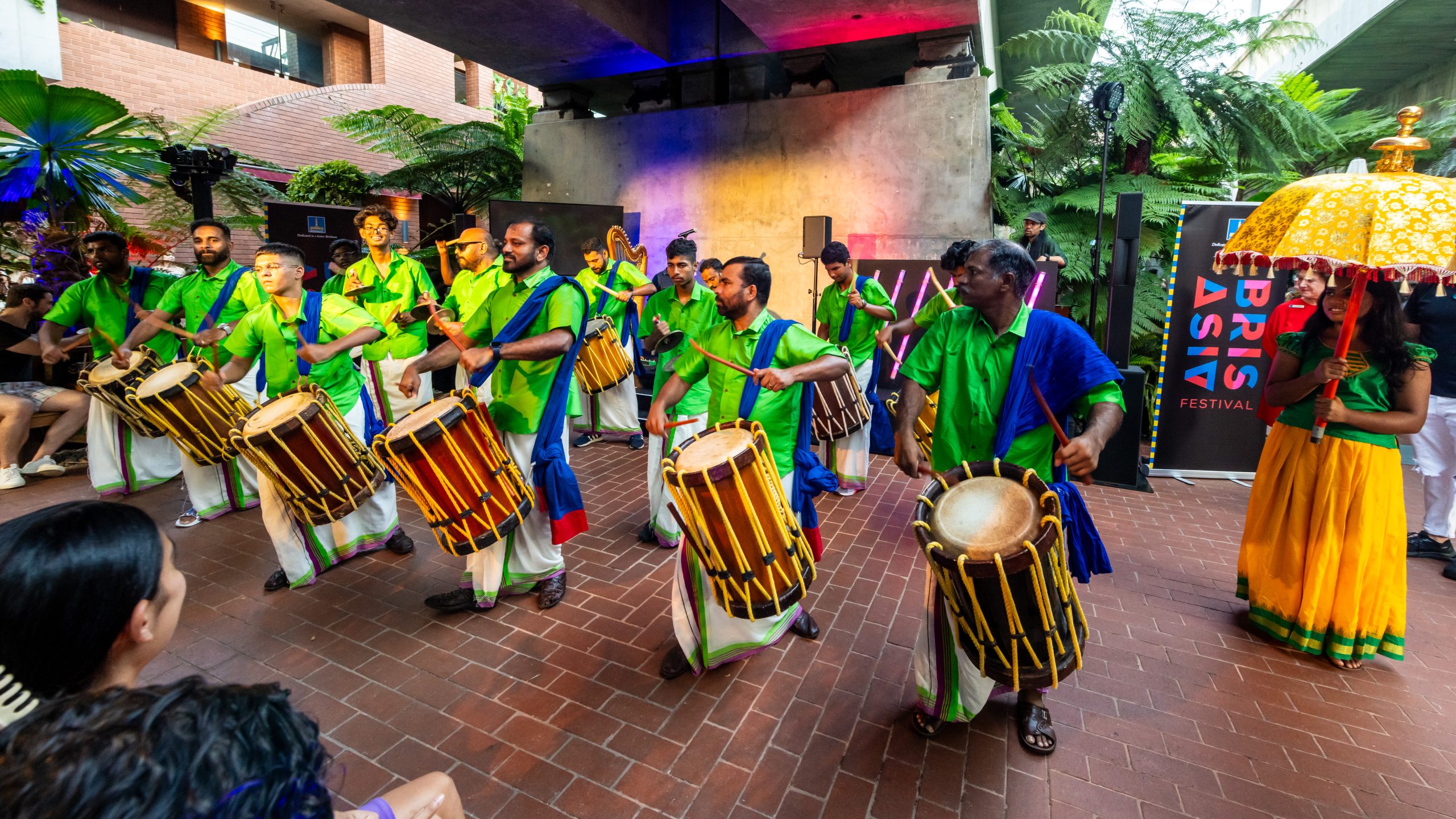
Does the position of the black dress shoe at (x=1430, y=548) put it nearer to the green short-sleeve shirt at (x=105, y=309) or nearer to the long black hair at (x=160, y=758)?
the long black hair at (x=160, y=758)

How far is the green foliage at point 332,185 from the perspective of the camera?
11.8 m

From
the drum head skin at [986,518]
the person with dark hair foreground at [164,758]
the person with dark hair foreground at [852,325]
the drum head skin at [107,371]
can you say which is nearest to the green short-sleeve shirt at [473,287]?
the drum head skin at [107,371]

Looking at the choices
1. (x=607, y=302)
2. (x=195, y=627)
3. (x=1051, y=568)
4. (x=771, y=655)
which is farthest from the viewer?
(x=607, y=302)

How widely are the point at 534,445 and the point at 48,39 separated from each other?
12.5 metres

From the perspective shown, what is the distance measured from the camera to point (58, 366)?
6938mm

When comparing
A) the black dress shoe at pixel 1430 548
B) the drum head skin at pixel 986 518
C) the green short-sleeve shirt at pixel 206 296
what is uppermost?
the green short-sleeve shirt at pixel 206 296

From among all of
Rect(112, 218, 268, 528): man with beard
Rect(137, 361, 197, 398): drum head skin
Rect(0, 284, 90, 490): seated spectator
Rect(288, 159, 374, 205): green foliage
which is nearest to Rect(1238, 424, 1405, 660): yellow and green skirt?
Rect(112, 218, 268, 528): man with beard

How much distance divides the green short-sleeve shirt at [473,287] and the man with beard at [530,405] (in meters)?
1.80

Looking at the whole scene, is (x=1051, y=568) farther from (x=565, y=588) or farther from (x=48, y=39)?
(x=48, y=39)

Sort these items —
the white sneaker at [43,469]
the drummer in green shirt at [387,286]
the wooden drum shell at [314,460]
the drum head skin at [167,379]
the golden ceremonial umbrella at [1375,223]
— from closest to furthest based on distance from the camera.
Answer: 1. the golden ceremonial umbrella at [1375,223]
2. the wooden drum shell at [314,460]
3. the drum head skin at [167,379]
4. the drummer in green shirt at [387,286]
5. the white sneaker at [43,469]

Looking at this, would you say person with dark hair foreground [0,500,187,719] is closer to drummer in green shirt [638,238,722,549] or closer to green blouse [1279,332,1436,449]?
drummer in green shirt [638,238,722,549]

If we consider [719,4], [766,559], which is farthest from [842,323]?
[719,4]

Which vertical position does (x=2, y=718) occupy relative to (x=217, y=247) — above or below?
below

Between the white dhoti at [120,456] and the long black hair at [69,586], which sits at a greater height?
the long black hair at [69,586]
